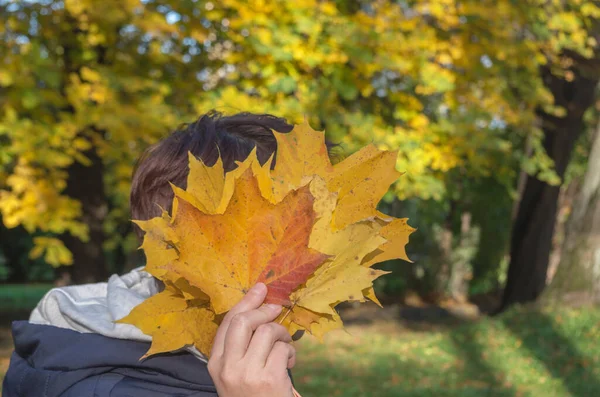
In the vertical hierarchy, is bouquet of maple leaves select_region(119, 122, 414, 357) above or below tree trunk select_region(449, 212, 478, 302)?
above

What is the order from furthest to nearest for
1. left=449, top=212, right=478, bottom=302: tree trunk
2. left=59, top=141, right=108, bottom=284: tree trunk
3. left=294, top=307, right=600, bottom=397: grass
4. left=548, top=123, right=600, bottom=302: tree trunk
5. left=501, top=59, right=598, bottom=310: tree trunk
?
left=449, top=212, right=478, bottom=302: tree trunk → left=501, top=59, right=598, bottom=310: tree trunk → left=548, top=123, right=600, bottom=302: tree trunk → left=59, top=141, right=108, bottom=284: tree trunk → left=294, top=307, right=600, bottom=397: grass

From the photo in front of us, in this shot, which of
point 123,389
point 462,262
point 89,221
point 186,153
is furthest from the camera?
point 462,262

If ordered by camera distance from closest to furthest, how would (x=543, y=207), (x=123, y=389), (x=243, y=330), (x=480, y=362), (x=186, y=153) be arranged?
(x=243, y=330) → (x=123, y=389) → (x=186, y=153) → (x=480, y=362) → (x=543, y=207)

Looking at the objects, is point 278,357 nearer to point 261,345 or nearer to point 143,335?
point 261,345

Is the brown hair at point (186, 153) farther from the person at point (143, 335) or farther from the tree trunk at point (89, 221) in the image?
the tree trunk at point (89, 221)

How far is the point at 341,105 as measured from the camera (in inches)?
261

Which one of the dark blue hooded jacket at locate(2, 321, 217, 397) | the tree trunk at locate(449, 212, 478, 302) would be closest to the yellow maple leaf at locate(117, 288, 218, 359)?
the dark blue hooded jacket at locate(2, 321, 217, 397)

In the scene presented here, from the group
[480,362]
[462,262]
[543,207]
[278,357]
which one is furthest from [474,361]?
[462,262]

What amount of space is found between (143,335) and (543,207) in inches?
473

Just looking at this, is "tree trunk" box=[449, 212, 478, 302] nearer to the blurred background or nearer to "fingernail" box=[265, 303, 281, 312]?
the blurred background

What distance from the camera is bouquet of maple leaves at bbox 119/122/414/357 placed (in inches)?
42.2

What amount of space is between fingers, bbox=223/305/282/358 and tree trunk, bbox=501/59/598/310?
1157 cm

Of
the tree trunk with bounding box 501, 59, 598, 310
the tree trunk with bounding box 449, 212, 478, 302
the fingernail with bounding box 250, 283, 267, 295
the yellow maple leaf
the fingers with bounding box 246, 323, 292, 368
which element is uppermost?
the fingernail with bounding box 250, 283, 267, 295

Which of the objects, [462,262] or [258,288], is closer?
[258,288]
